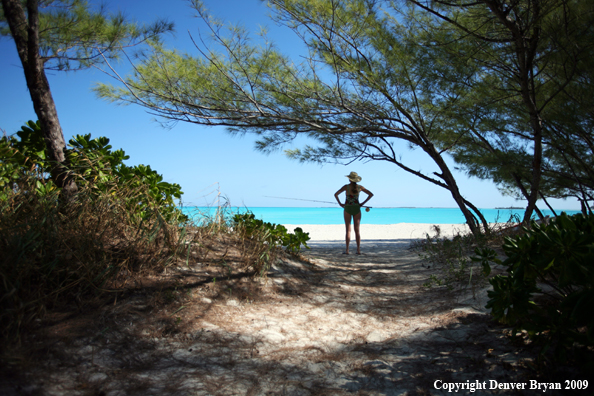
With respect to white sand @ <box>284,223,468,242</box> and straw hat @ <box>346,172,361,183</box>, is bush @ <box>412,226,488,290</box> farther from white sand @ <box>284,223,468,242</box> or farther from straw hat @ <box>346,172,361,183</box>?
white sand @ <box>284,223,468,242</box>

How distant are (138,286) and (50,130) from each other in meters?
1.99

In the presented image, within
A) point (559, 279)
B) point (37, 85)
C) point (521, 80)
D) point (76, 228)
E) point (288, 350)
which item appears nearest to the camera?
point (559, 279)

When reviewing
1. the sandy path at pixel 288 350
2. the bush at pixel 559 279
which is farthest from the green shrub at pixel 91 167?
the bush at pixel 559 279

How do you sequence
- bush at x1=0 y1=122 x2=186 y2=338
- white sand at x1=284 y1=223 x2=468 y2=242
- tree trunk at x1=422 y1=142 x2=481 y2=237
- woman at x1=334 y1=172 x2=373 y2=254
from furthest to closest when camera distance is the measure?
white sand at x1=284 y1=223 x2=468 y2=242 < woman at x1=334 y1=172 x2=373 y2=254 < tree trunk at x1=422 y1=142 x2=481 y2=237 < bush at x1=0 y1=122 x2=186 y2=338

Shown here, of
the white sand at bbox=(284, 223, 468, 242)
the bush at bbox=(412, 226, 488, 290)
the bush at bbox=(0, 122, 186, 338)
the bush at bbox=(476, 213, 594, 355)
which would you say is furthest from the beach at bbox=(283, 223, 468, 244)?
the bush at bbox=(476, 213, 594, 355)

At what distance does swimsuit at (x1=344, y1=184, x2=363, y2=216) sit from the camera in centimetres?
592

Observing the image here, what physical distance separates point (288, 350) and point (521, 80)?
14.5ft

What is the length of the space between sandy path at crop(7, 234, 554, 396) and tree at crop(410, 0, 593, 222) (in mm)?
2784

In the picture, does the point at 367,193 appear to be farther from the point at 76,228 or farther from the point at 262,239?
the point at 76,228

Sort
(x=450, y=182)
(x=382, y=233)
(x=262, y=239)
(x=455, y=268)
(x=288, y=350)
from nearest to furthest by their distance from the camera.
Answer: (x=288, y=350) → (x=262, y=239) → (x=455, y=268) → (x=450, y=182) → (x=382, y=233)

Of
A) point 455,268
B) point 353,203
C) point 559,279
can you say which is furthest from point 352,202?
point 559,279

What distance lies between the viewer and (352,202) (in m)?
5.99

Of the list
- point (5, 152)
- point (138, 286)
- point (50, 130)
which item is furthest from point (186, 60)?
point (138, 286)

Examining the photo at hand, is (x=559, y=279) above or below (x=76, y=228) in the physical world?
below
